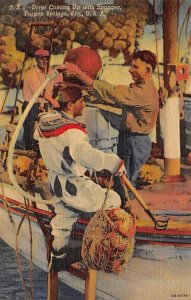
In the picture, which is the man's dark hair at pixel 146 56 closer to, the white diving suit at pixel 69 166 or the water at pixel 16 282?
the white diving suit at pixel 69 166

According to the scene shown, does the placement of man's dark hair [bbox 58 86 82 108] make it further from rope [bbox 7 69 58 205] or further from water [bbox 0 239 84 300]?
water [bbox 0 239 84 300]

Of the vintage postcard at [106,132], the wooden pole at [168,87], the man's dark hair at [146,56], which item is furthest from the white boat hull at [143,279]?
the man's dark hair at [146,56]

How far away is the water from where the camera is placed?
1000mm

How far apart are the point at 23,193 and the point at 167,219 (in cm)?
22

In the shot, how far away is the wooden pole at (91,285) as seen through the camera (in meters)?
0.99

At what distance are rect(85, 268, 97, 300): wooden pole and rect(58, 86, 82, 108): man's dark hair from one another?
250 mm

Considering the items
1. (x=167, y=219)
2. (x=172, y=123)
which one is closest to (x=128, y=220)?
(x=167, y=219)

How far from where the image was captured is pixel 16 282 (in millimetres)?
1003

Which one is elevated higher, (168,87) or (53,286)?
(168,87)

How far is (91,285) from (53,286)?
0.19 ft

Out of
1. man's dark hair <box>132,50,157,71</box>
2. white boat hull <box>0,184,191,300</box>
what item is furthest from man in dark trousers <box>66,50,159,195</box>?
white boat hull <box>0,184,191,300</box>

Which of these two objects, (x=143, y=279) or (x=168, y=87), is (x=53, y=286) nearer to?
(x=143, y=279)

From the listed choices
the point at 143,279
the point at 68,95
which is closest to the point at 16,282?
the point at 143,279

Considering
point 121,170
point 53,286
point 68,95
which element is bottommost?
point 53,286
